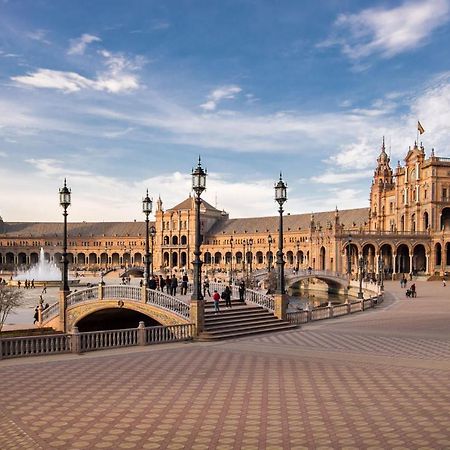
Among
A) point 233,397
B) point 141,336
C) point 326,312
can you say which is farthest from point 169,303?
point 233,397

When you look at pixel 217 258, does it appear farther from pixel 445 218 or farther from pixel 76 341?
pixel 76 341

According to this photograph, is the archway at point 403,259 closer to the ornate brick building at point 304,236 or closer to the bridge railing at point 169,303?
the ornate brick building at point 304,236

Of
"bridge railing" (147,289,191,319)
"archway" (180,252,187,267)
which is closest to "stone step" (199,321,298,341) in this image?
"bridge railing" (147,289,191,319)

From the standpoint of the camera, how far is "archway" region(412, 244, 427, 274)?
337ft

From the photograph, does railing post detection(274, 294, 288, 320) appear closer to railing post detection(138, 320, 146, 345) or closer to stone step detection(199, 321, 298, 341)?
stone step detection(199, 321, 298, 341)

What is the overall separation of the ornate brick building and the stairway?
3888 centimetres

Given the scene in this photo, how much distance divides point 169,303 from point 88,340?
7.36 meters

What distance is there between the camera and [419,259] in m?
105

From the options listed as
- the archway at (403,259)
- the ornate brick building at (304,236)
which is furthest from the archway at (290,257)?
the archway at (403,259)

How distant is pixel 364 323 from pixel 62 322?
18695mm

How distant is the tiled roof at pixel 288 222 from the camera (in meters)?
142

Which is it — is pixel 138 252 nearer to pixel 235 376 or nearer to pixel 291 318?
pixel 291 318

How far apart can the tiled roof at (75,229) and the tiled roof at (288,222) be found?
2752cm

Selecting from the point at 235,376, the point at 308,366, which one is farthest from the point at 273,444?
the point at 308,366
